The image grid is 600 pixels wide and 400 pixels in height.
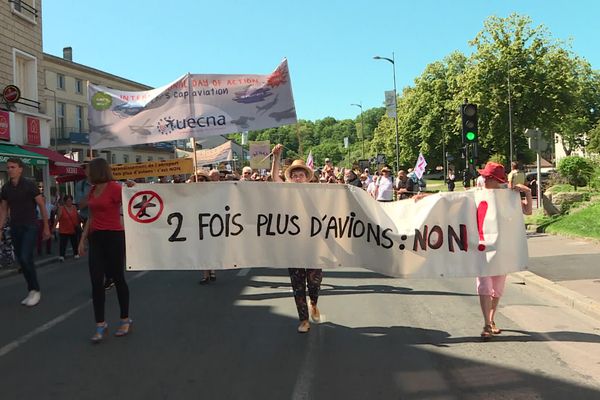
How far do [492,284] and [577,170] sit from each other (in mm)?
18971

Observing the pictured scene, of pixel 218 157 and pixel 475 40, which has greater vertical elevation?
pixel 475 40

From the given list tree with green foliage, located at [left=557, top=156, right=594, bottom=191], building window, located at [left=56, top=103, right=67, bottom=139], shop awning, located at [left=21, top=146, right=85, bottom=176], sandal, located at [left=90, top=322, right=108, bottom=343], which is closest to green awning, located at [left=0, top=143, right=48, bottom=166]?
shop awning, located at [left=21, top=146, right=85, bottom=176]

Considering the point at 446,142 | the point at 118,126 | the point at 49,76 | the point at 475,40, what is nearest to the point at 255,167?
the point at 118,126

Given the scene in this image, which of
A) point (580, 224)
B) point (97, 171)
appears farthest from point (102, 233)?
point (580, 224)

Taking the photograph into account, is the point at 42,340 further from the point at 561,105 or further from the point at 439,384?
the point at 561,105

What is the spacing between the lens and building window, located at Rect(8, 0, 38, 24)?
20.5 meters

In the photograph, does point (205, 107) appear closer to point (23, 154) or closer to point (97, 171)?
point (97, 171)

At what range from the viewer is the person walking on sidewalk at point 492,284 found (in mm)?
5547

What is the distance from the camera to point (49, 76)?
47.2 meters

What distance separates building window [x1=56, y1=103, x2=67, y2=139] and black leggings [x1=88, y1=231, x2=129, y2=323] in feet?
157

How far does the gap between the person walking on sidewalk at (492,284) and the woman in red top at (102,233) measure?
146 inches

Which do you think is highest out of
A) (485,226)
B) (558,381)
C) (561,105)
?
(561,105)

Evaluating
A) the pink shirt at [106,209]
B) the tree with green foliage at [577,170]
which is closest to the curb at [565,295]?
the pink shirt at [106,209]

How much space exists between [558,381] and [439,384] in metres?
0.98
